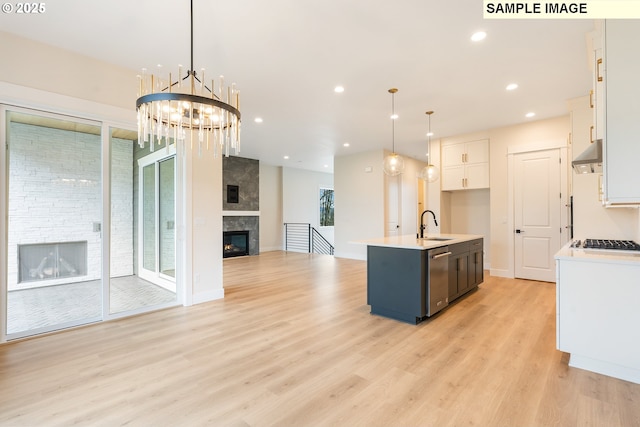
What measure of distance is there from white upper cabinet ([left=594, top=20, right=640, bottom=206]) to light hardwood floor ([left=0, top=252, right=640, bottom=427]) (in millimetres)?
1435

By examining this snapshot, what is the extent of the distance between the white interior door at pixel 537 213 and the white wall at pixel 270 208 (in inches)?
277

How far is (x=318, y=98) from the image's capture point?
14.9 ft

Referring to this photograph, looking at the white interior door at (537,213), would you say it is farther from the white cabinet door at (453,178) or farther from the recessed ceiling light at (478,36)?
the recessed ceiling light at (478,36)

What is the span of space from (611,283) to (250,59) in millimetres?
3922

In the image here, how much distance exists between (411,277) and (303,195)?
8062 millimetres

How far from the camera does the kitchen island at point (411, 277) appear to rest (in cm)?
335

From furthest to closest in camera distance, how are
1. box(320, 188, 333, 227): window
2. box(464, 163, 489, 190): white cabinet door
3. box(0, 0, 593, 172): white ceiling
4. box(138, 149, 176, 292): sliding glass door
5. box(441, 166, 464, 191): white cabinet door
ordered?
1. box(320, 188, 333, 227): window
2. box(441, 166, 464, 191): white cabinet door
3. box(464, 163, 489, 190): white cabinet door
4. box(138, 149, 176, 292): sliding glass door
5. box(0, 0, 593, 172): white ceiling

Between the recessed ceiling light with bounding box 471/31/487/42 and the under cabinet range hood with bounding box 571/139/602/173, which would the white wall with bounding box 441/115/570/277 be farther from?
the under cabinet range hood with bounding box 571/139/602/173

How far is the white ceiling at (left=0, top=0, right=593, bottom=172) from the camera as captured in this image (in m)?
2.60

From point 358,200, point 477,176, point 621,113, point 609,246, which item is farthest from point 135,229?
point 477,176

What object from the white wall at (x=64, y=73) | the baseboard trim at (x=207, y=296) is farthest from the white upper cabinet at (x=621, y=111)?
the white wall at (x=64, y=73)

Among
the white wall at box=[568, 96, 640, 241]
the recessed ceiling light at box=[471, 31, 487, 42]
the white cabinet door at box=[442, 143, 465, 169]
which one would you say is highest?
the recessed ceiling light at box=[471, 31, 487, 42]

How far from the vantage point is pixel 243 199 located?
9.16 m

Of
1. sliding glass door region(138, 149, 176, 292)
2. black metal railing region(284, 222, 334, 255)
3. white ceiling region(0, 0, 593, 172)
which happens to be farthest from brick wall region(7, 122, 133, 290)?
black metal railing region(284, 222, 334, 255)
